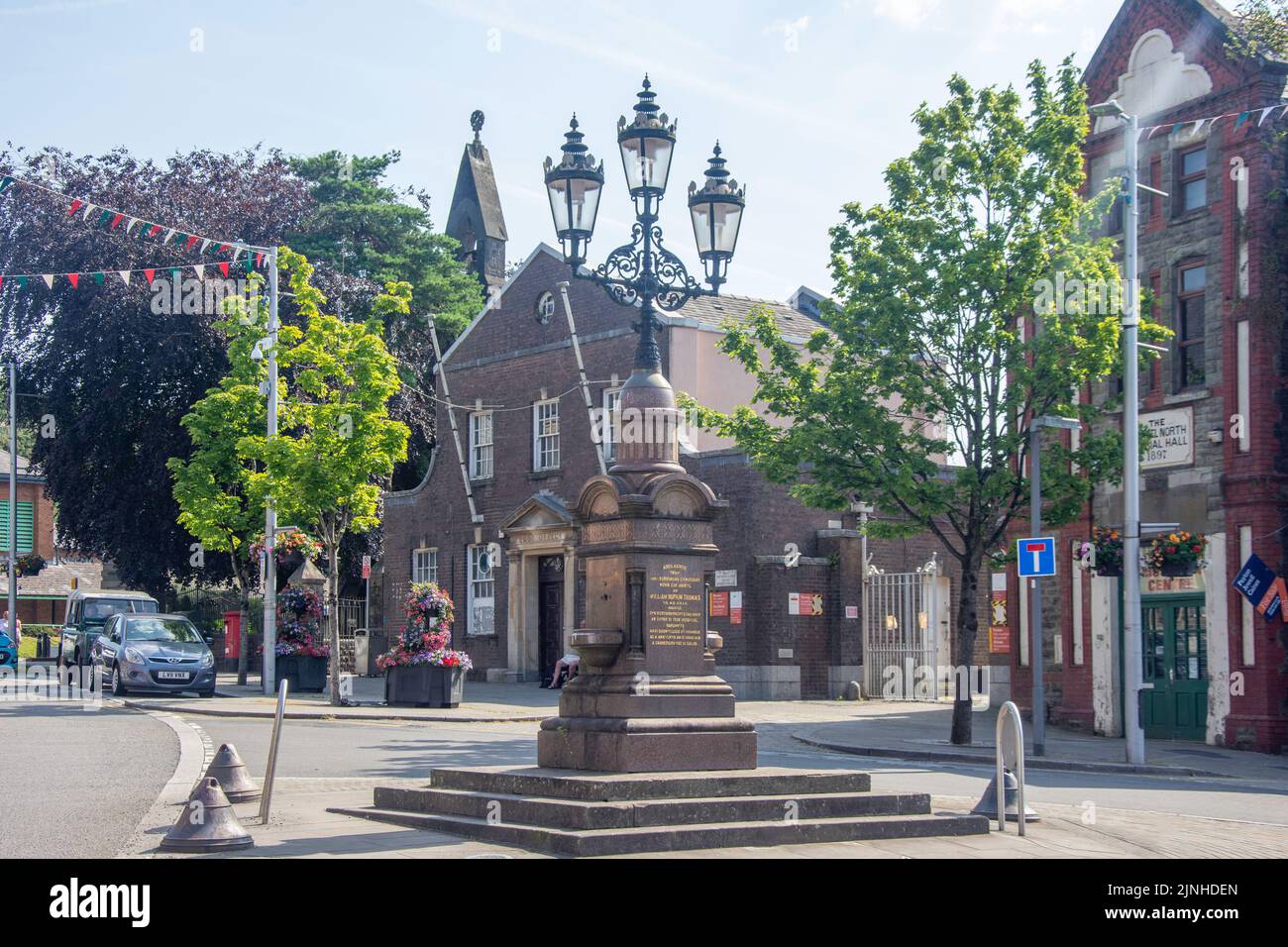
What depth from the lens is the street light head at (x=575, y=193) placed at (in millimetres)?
12797

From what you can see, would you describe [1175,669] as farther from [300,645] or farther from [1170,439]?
[300,645]

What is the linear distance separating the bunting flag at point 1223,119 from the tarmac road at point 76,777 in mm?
16019

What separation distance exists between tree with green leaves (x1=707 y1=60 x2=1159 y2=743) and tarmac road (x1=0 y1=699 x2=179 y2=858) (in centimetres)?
985

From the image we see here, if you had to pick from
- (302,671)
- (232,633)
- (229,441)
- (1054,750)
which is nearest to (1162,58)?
(1054,750)

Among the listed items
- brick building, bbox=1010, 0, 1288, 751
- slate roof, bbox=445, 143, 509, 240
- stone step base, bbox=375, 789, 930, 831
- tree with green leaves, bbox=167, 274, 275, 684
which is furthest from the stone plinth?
slate roof, bbox=445, 143, 509, 240

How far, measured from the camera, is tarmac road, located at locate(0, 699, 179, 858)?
34.2ft

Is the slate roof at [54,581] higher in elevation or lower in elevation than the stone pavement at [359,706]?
higher

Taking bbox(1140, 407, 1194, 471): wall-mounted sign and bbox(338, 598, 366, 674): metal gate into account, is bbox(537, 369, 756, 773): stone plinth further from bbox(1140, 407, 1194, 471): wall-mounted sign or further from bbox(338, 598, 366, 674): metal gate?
bbox(338, 598, 366, 674): metal gate

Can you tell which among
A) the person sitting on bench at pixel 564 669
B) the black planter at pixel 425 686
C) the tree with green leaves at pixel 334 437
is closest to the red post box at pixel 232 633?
the tree with green leaves at pixel 334 437

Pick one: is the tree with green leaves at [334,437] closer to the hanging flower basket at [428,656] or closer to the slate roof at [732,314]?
the hanging flower basket at [428,656]

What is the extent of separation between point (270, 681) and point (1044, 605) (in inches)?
609

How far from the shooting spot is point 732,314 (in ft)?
117

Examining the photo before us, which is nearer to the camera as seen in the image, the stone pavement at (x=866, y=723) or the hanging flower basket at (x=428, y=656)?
the stone pavement at (x=866, y=723)

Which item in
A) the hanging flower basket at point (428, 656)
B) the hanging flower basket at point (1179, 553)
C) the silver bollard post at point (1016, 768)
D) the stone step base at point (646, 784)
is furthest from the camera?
the hanging flower basket at point (428, 656)
